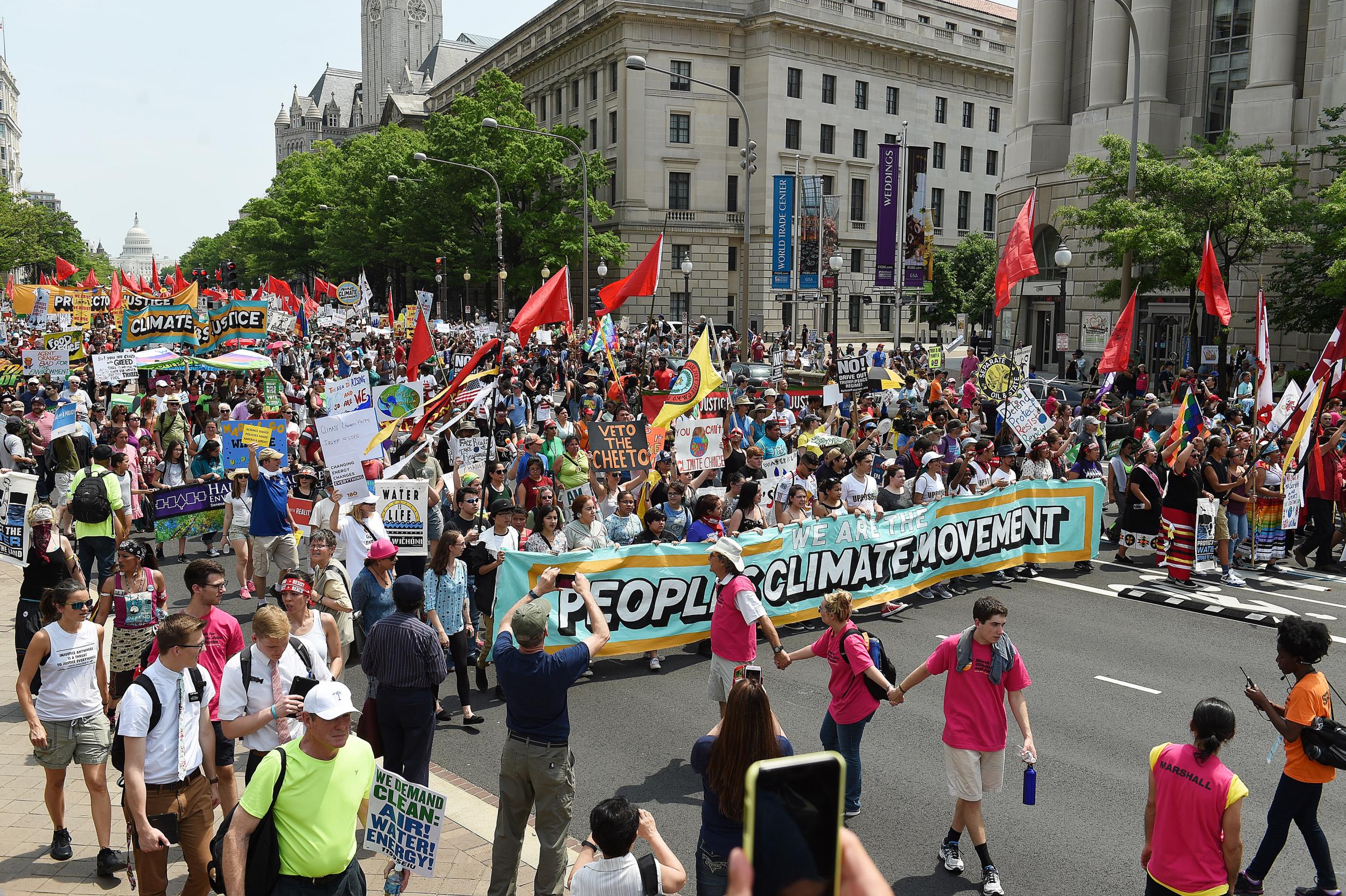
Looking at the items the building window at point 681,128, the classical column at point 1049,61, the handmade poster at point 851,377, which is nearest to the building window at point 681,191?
the building window at point 681,128

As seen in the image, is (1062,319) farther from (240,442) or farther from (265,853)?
(265,853)

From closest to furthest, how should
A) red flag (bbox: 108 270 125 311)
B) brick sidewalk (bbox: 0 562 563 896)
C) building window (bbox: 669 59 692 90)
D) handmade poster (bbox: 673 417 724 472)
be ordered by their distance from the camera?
brick sidewalk (bbox: 0 562 563 896), handmade poster (bbox: 673 417 724 472), red flag (bbox: 108 270 125 311), building window (bbox: 669 59 692 90)

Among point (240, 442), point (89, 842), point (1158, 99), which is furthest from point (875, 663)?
point (1158, 99)

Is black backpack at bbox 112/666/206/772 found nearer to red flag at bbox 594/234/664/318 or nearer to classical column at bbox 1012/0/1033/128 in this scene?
red flag at bbox 594/234/664/318

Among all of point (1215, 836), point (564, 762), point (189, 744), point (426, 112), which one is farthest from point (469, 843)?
point (426, 112)

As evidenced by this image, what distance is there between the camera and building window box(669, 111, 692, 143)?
64.1m

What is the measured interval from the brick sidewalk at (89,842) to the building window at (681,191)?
5988cm

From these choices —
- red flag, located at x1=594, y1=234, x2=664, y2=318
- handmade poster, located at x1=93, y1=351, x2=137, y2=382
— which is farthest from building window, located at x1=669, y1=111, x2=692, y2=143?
handmade poster, located at x1=93, y1=351, x2=137, y2=382

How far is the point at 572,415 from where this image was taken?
73.8 ft

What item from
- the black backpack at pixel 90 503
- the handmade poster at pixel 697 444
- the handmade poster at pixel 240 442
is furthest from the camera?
the handmade poster at pixel 240 442

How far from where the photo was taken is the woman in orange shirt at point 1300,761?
563 cm

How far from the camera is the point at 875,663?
662 centimetres

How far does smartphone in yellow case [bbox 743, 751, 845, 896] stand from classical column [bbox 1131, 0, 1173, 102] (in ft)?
137

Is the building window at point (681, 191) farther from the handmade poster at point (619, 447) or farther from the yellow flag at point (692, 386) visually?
the handmade poster at point (619, 447)
